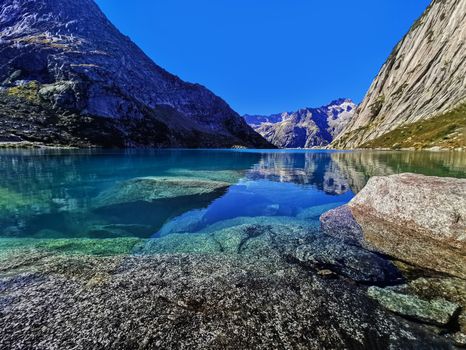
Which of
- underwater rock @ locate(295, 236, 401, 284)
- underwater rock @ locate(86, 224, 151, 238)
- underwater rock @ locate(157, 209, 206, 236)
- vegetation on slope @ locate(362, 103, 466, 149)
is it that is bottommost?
underwater rock @ locate(86, 224, 151, 238)

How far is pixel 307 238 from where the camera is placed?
14.5 metres

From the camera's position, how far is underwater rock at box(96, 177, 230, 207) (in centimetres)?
2494

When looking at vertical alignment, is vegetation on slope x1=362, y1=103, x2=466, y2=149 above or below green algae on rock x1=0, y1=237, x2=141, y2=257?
above

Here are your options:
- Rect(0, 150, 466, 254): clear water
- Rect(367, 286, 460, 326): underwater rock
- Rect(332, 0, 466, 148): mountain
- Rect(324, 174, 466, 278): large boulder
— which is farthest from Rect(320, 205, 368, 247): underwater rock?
Rect(332, 0, 466, 148): mountain

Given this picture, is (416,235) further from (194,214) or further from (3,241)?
(3,241)

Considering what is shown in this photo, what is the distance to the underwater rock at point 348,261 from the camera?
10.4 m

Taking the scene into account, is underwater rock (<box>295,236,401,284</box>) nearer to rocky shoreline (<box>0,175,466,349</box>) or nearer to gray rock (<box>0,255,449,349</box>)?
rocky shoreline (<box>0,175,466,349</box>)

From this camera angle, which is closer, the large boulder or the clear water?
the large boulder

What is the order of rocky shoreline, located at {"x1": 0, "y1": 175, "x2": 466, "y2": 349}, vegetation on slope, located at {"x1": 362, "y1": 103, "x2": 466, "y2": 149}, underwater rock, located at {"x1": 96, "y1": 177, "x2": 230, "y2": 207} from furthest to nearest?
vegetation on slope, located at {"x1": 362, "y1": 103, "x2": 466, "y2": 149}, underwater rock, located at {"x1": 96, "y1": 177, "x2": 230, "y2": 207}, rocky shoreline, located at {"x1": 0, "y1": 175, "x2": 466, "y2": 349}

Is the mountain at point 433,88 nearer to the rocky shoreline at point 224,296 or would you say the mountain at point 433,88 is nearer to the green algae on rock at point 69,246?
the rocky shoreline at point 224,296

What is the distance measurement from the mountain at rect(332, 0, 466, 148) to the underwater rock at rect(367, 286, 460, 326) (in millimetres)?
141464

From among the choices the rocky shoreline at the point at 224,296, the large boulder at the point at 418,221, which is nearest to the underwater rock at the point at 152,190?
the rocky shoreline at the point at 224,296

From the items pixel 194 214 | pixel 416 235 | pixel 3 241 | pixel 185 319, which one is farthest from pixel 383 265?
pixel 3 241

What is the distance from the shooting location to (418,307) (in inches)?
322
